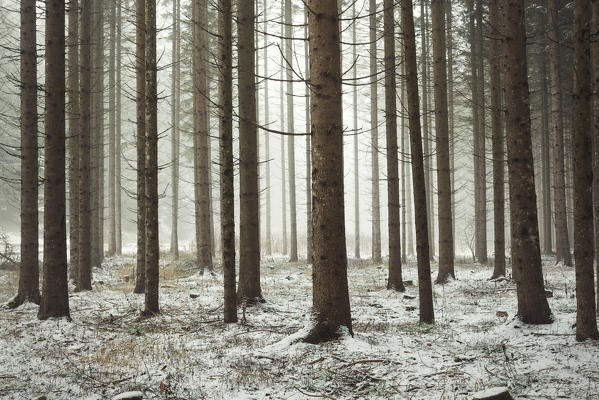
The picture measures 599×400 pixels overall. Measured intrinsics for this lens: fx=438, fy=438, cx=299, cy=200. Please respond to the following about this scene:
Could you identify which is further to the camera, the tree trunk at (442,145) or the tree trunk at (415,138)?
the tree trunk at (442,145)

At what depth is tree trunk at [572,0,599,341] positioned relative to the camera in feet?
17.2

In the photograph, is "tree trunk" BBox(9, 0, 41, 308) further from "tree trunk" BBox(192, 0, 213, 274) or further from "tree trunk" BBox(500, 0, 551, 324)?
"tree trunk" BBox(500, 0, 551, 324)

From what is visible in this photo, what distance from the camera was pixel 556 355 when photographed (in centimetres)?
505

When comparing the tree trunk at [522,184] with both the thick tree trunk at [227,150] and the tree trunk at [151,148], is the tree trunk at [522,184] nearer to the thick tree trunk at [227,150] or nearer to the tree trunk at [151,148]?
the thick tree trunk at [227,150]

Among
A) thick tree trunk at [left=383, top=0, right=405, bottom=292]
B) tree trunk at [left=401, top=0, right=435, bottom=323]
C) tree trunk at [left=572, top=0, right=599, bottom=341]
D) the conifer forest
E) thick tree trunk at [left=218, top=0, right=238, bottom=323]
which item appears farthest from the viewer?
thick tree trunk at [left=383, top=0, right=405, bottom=292]

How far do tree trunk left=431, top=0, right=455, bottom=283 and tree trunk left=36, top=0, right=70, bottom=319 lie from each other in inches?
373

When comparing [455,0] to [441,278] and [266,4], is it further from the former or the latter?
[441,278]

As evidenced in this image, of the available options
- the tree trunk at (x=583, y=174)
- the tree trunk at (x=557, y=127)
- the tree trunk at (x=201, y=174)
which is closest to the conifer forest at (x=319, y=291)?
the tree trunk at (x=583, y=174)

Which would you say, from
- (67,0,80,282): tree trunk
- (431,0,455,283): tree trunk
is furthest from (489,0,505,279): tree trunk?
(67,0,80,282): tree trunk

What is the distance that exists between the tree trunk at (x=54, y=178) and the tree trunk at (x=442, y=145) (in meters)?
9.46

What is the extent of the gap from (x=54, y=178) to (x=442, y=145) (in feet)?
32.5

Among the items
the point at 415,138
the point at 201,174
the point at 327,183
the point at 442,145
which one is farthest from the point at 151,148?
the point at 442,145

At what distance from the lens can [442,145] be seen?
12.7m

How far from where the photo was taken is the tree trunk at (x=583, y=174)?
5.23 m
